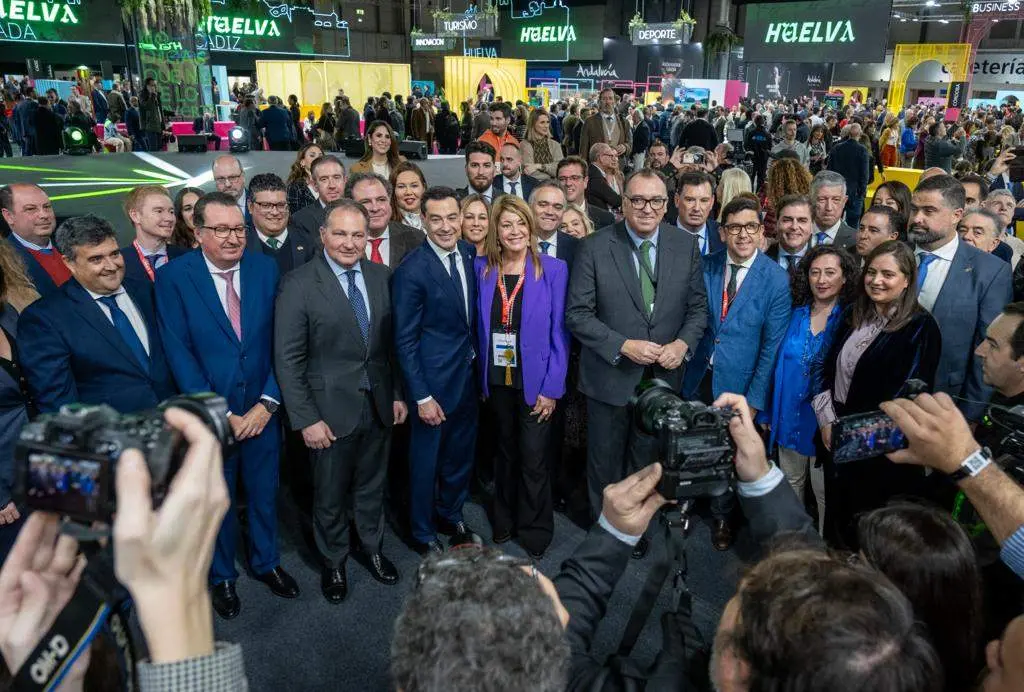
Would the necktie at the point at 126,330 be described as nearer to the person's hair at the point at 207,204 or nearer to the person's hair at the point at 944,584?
the person's hair at the point at 207,204

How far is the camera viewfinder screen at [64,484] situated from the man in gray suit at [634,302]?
7.54 feet

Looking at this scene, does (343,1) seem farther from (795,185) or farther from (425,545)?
(425,545)

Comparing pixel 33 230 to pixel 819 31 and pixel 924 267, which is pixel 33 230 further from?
pixel 819 31

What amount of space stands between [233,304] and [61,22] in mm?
18427

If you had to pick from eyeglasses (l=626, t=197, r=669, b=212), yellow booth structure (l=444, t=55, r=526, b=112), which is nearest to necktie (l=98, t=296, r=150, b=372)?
eyeglasses (l=626, t=197, r=669, b=212)

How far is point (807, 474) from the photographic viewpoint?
124 inches

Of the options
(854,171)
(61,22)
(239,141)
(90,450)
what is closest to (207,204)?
(90,450)

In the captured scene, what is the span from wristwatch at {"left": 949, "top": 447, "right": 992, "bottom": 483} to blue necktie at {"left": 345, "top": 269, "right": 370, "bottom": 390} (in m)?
2.10

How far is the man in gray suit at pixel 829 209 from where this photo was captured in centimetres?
377

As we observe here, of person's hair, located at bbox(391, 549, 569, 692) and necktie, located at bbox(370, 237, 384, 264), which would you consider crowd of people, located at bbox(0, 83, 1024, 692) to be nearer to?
necktie, located at bbox(370, 237, 384, 264)

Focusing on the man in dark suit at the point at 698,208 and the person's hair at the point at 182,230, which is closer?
the man in dark suit at the point at 698,208

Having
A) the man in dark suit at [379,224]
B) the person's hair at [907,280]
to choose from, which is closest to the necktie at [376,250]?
the man in dark suit at [379,224]

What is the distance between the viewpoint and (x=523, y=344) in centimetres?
301

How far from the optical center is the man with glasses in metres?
3.07
